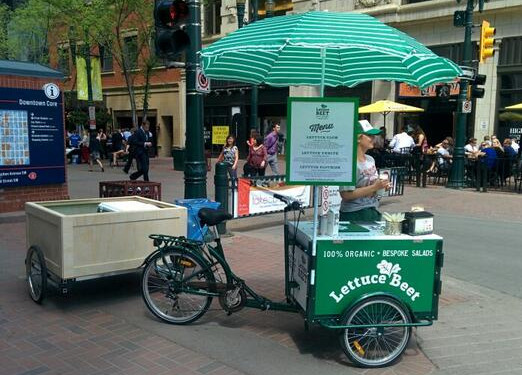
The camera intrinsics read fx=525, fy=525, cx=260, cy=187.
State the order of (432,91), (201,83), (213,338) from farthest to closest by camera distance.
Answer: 1. (432,91)
2. (201,83)
3. (213,338)

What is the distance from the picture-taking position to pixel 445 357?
4.29 meters

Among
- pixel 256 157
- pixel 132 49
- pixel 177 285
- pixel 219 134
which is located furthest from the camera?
pixel 219 134

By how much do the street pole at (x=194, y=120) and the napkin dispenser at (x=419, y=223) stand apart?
3897 mm

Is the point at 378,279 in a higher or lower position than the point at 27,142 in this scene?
lower

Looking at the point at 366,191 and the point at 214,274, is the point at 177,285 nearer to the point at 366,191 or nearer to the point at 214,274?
the point at 214,274

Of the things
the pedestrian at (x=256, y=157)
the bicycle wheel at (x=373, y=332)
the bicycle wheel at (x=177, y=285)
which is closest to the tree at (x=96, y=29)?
the pedestrian at (x=256, y=157)

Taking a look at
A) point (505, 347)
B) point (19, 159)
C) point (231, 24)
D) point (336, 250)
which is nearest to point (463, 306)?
point (505, 347)

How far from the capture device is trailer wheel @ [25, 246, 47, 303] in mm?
5199

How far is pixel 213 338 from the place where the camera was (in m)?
4.55

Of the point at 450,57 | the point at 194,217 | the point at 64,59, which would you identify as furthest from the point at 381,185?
the point at 64,59

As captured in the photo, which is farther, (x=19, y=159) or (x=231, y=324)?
(x=19, y=159)

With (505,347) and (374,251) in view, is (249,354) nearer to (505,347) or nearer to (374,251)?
(374,251)

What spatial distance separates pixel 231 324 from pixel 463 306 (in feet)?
8.14

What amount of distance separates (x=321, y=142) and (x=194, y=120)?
11.5 ft
